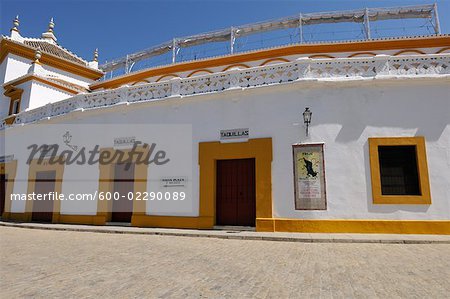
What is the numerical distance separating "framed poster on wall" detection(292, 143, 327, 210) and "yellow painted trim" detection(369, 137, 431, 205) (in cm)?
138

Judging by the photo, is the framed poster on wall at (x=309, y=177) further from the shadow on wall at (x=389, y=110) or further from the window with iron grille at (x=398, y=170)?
the window with iron grille at (x=398, y=170)

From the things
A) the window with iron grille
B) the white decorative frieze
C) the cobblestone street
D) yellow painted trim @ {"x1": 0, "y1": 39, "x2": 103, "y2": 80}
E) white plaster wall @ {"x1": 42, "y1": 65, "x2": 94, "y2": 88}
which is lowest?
the cobblestone street

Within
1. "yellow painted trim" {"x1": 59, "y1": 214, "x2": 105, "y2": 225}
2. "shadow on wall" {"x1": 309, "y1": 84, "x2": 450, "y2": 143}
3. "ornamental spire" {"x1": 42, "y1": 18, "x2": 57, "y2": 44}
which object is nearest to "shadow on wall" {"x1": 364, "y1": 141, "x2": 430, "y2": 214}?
"shadow on wall" {"x1": 309, "y1": 84, "x2": 450, "y2": 143}

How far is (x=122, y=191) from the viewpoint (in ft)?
37.1

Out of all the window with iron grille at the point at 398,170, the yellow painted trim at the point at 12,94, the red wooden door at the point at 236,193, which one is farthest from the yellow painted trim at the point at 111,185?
the yellow painted trim at the point at 12,94

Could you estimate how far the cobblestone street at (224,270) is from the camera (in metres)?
3.57

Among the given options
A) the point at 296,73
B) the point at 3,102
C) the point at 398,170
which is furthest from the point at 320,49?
the point at 3,102

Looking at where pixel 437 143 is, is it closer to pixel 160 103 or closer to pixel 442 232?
pixel 442 232

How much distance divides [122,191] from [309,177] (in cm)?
674

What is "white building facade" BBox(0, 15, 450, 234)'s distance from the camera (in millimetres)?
8578

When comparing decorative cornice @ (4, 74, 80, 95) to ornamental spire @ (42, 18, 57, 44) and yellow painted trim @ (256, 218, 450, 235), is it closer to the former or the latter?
ornamental spire @ (42, 18, 57, 44)

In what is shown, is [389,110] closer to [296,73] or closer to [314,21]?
[296,73]

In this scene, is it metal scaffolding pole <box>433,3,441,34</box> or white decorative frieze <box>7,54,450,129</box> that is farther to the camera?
metal scaffolding pole <box>433,3,441,34</box>

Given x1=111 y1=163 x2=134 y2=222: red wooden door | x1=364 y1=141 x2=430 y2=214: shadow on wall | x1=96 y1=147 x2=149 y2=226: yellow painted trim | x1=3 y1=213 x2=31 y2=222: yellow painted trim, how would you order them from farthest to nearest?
1. x1=3 y1=213 x2=31 y2=222: yellow painted trim
2. x1=111 y1=163 x2=134 y2=222: red wooden door
3. x1=96 y1=147 x2=149 y2=226: yellow painted trim
4. x1=364 y1=141 x2=430 y2=214: shadow on wall
